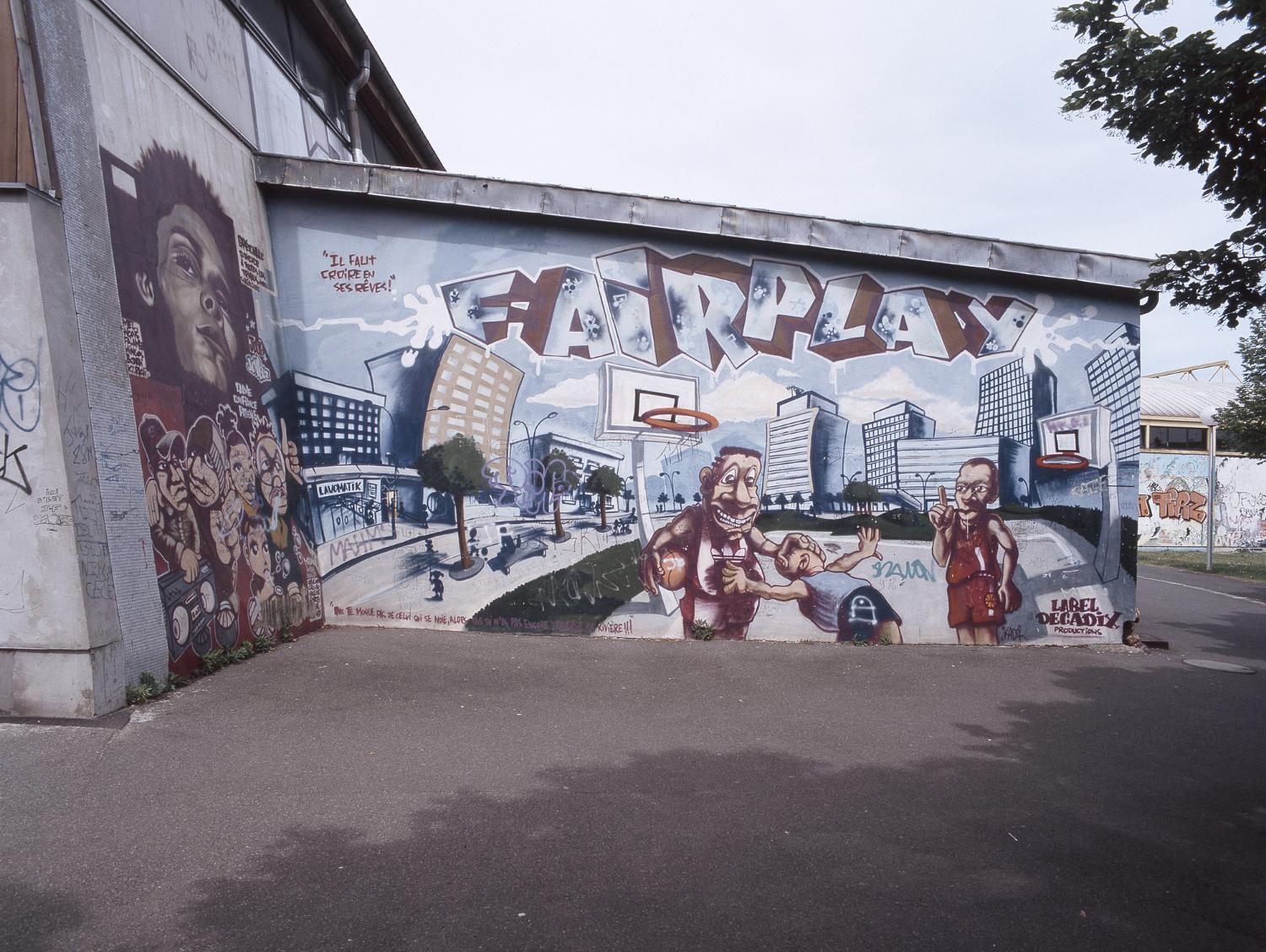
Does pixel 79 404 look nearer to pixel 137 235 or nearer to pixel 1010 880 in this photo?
pixel 137 235

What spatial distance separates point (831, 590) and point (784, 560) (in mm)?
622

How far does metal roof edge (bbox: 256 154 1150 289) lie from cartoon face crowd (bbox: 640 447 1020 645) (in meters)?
2.22

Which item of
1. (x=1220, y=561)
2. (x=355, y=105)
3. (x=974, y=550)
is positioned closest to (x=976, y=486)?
(x=974, y=550)

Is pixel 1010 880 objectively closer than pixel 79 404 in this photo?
Yes

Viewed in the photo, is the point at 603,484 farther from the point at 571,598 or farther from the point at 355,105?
the point at 355,105

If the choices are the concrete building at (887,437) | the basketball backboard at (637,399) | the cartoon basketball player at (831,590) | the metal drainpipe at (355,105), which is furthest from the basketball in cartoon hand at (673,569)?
the metal drainpipe at (355,105)

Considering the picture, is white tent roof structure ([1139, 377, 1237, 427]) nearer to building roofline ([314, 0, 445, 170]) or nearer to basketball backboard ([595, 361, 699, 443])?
building roofline ([314, 0, 445, 170])

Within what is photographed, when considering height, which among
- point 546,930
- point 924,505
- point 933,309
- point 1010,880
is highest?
point 933,309

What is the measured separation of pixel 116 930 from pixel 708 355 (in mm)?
7088

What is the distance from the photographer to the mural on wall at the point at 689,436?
8.80 meters

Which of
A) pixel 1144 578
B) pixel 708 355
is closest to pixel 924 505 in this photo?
pixel 708 355

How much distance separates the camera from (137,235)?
632 cm

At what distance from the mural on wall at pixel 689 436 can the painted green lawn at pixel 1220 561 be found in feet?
45.5

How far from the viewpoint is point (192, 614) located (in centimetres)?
657
